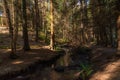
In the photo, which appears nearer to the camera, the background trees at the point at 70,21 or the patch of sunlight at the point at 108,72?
the patch of sunlight at the point at 108,72

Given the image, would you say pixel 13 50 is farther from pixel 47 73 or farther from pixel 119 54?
pixel 119 54

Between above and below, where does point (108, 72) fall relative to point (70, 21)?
below

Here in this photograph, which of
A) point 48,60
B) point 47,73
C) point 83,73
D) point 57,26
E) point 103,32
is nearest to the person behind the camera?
point 83,73

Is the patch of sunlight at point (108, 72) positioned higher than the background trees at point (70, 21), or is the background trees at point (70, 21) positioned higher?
the background trees at point (70, 21)

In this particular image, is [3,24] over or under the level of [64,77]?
over

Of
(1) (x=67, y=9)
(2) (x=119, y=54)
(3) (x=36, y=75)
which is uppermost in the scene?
(1) (x=67, y=9)

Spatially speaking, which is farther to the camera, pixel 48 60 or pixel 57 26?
pixel 57 26

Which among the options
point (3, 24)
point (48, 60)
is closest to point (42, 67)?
point (48, 60)

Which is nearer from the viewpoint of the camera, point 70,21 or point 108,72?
point 108,72

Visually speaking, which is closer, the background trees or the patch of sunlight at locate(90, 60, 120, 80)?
the patch of sunlight at locate(90, 60, 120, 80)

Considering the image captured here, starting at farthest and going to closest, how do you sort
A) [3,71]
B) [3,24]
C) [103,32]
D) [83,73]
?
[3,24]
[103,32]
[3,71]
[83,73]

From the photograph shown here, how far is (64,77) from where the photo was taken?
14297 millimetres

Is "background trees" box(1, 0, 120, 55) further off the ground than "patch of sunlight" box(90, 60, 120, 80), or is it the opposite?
"background trees" box(1, 0, 120, 55)

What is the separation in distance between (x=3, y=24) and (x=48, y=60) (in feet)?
124
